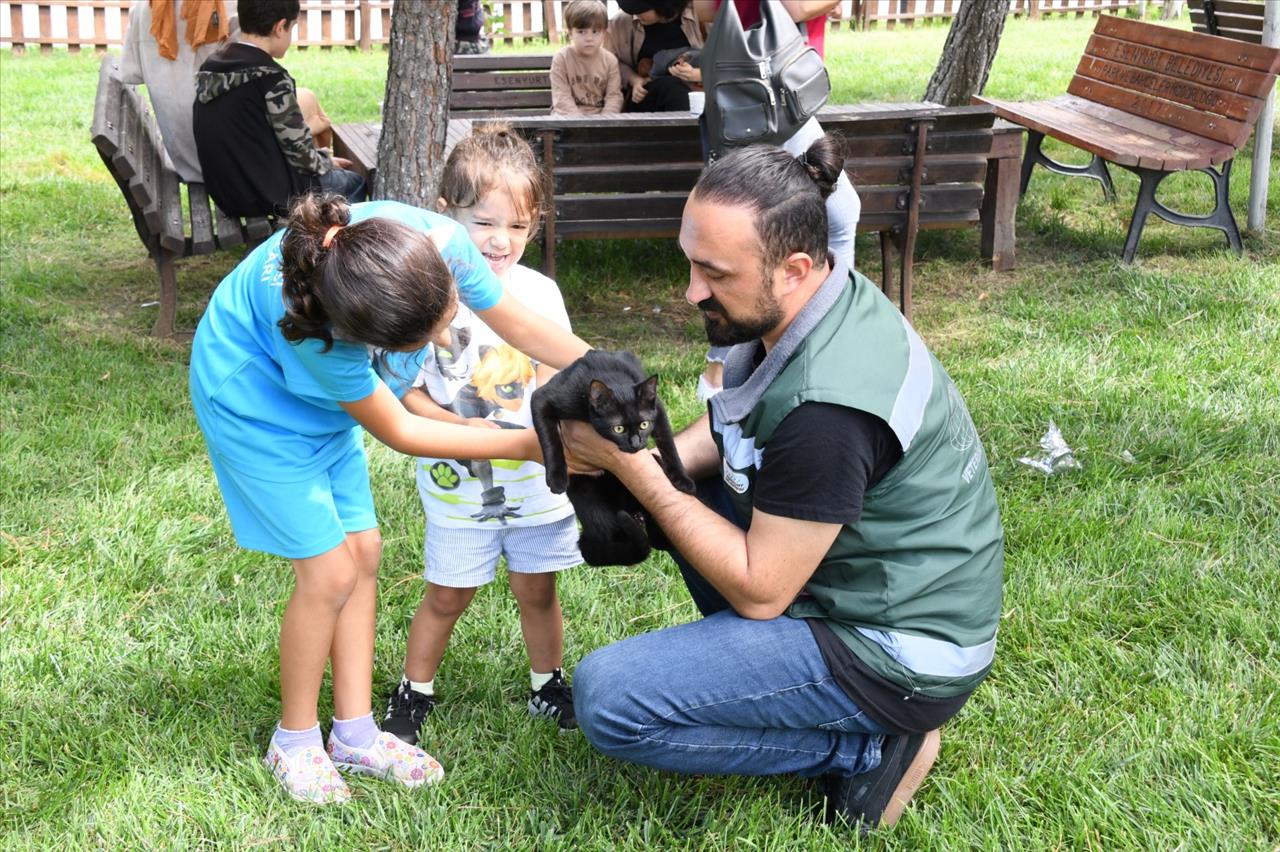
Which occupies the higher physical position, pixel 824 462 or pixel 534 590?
pixel 824 462

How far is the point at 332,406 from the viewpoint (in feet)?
8.27

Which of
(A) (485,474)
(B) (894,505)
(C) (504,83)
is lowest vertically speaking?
(A) (485,474)

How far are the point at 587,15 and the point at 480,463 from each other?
487cm

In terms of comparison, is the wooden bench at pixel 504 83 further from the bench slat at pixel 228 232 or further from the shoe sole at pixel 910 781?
the shoe sole at pixel 910 781

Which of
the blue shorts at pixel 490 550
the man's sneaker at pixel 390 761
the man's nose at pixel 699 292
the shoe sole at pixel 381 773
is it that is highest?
the man's nose at pixel 699 292

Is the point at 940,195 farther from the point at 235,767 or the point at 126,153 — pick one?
the point at 235,767

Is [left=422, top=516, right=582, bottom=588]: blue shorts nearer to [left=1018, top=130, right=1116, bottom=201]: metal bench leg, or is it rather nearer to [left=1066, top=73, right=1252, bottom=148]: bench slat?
[left=1066, top=73, right=1252, bottom=148]: bench slat

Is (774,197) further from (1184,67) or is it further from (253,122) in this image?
(1184,67)

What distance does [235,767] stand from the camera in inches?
108

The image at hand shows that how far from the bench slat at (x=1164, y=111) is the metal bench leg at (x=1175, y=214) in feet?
0.60

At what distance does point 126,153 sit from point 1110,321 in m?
4.51

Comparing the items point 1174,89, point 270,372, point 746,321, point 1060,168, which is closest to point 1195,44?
point 1174,89

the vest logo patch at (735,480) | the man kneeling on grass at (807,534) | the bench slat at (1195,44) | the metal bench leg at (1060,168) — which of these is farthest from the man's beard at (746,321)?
the metal bench leg at (1060,168)

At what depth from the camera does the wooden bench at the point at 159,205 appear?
520 centimetres
